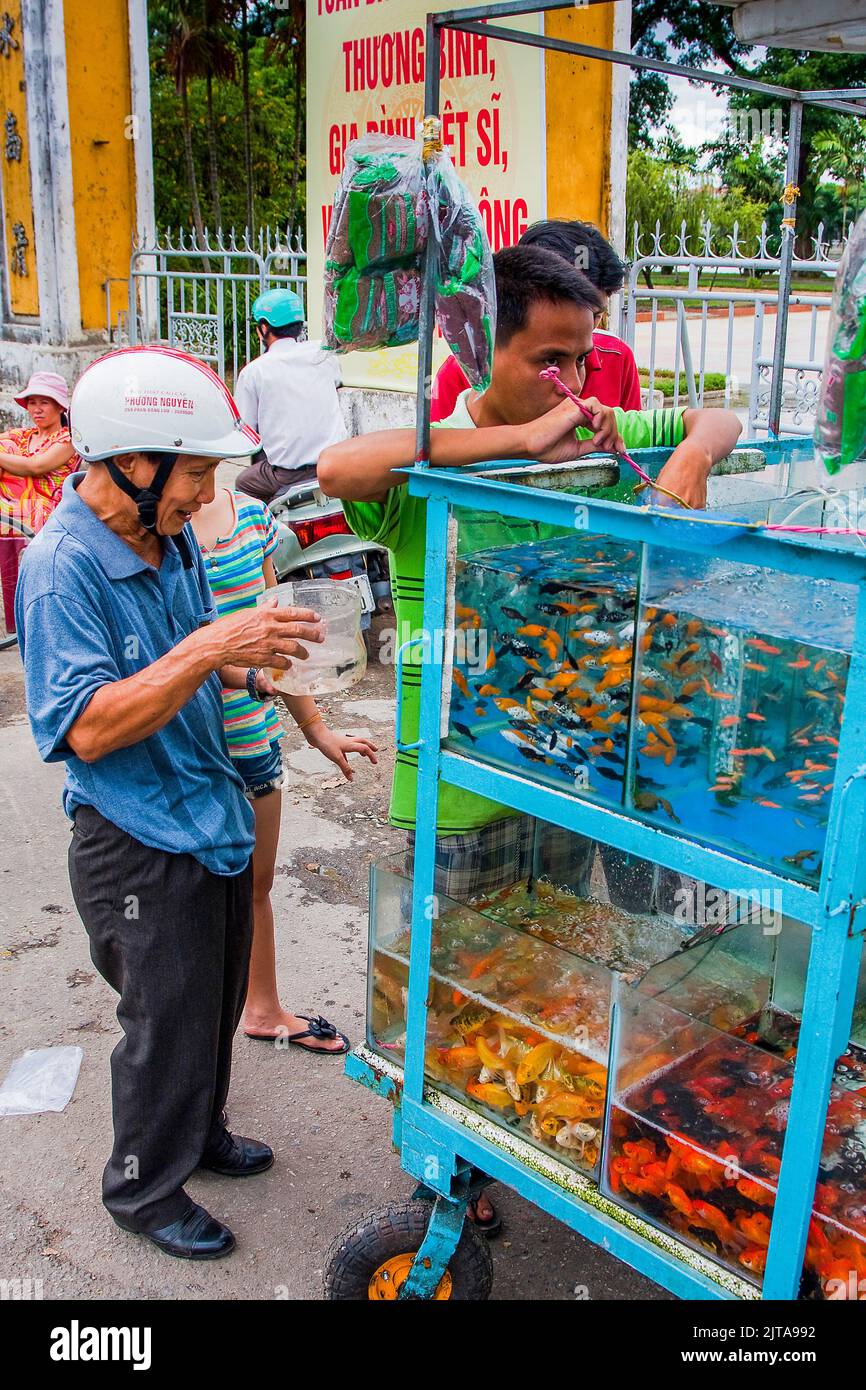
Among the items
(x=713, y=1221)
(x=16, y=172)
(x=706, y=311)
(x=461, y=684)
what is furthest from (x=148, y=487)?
(x=16, y=172)

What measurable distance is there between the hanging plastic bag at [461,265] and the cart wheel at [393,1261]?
4.69 ft

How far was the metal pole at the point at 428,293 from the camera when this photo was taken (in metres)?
1.62

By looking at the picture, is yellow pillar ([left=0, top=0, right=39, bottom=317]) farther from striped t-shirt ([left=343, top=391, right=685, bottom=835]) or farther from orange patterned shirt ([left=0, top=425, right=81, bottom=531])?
striped t-shirt ([left=343, top=391, right=685, bottom=835])

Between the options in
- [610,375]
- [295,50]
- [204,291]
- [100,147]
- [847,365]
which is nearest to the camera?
[847,365]

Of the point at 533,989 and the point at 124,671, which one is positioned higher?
the point at 124,671

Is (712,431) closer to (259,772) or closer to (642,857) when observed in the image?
(642,857)

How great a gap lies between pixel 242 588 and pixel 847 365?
69.2 inches

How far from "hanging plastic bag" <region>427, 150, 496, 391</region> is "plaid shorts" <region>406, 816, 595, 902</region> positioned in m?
0.82

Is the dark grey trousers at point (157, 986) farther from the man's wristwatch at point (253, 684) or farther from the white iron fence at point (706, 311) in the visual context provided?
the white iron fence at point (706, 311)

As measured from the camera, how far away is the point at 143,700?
1.95m

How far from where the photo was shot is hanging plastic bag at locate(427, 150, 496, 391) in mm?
1633

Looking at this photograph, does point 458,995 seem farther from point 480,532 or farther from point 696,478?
point 696,478

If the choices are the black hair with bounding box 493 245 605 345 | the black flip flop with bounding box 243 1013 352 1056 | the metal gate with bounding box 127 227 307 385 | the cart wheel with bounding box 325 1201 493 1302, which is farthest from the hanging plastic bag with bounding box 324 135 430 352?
the metal gate with bounding box 127 227 307 385
